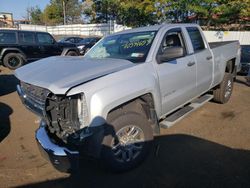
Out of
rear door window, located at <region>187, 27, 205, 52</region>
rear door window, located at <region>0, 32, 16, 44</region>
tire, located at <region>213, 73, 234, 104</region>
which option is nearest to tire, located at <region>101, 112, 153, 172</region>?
rear door window, located at <region>187, 27, 205, 52</region>

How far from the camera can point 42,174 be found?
A: 328 centimetres

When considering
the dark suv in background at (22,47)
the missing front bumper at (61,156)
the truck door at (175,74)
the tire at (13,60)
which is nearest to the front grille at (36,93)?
the missing front bumper at (61,156)

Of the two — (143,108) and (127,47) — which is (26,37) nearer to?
(127,47)

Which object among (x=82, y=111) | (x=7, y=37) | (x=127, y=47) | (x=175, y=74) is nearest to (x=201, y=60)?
(x=175, y=74)

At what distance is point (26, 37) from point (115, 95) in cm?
1061

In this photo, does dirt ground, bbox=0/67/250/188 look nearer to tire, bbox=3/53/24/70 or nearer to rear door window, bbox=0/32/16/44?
tire, bbox=3/53/24/70

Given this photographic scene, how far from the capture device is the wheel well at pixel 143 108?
3041 millimetres

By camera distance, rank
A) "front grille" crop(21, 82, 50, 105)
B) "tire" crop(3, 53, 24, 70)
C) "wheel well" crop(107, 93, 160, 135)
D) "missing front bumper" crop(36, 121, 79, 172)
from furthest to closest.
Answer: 1. "tire" crop(3, 53, 24, 70)
2. "wheel well" crop(107, 93, 160, 135)
3. "front grille" crop(21, 82, 50, 105)
4. "missing front bumper" crop(36, 121, 79, 172)

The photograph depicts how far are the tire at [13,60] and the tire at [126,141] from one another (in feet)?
32.7

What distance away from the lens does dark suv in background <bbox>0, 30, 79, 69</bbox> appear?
37.0 feet

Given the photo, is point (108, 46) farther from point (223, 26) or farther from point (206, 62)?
point (223, 26)

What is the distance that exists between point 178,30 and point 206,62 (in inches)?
36.2

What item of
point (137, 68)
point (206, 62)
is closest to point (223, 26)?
point (206, 62)

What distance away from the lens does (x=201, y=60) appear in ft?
14.7
